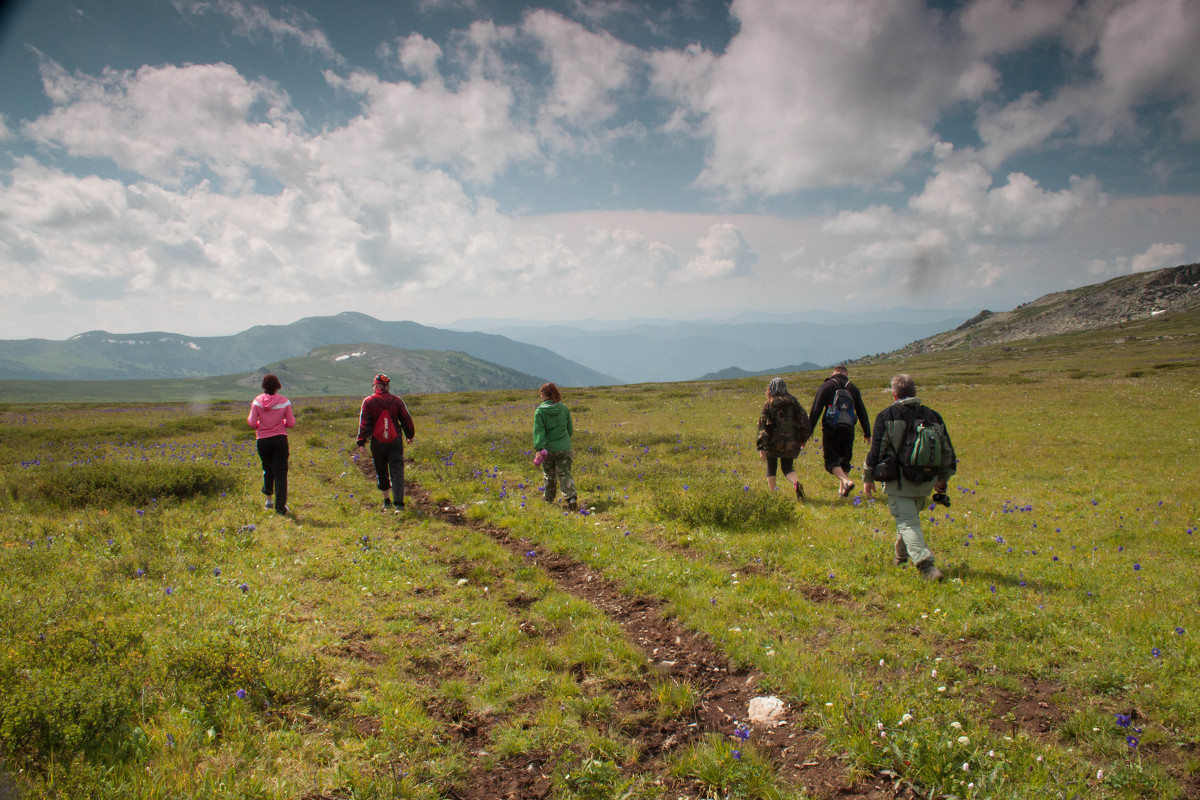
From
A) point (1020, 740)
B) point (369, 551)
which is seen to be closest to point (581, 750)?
point (1020, 740)

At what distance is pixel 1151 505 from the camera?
1193 centimetres

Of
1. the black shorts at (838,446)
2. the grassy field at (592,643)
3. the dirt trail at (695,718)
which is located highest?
the black shorts at (838,446)

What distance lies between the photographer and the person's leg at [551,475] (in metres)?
13.4

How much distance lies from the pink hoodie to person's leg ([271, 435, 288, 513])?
0.26 meters

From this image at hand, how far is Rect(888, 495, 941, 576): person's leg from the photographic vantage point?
8141 millimetres

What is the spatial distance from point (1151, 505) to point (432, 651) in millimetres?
15691

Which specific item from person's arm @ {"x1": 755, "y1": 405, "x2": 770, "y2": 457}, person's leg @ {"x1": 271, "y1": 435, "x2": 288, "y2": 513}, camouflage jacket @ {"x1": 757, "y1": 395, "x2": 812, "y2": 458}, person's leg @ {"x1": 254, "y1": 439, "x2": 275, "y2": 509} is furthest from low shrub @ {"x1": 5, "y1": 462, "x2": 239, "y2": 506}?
camouflage jacket @ {"x1": 757, "y1": 395, "x2": 812, "y2": 458}

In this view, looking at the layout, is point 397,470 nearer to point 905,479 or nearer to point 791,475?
point 791,475

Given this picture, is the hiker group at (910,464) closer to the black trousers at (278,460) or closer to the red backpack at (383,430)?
the red backpack at (383,430)

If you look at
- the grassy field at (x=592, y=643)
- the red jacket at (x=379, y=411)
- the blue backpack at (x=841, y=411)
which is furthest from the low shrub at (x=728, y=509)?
the red jacket at (x=379, y=411)

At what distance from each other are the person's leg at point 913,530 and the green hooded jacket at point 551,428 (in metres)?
7.39

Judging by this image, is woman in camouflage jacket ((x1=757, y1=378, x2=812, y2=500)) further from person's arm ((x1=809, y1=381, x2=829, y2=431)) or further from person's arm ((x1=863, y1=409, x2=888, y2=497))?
person's arm ((x1=863, y1=409, x2=888, y2=497))

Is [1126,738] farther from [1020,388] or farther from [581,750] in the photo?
[1020,388]

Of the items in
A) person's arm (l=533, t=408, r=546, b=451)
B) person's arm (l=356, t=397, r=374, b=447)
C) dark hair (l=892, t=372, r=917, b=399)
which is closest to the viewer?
dark hair (l=892, t=372, r=917, b=399)
